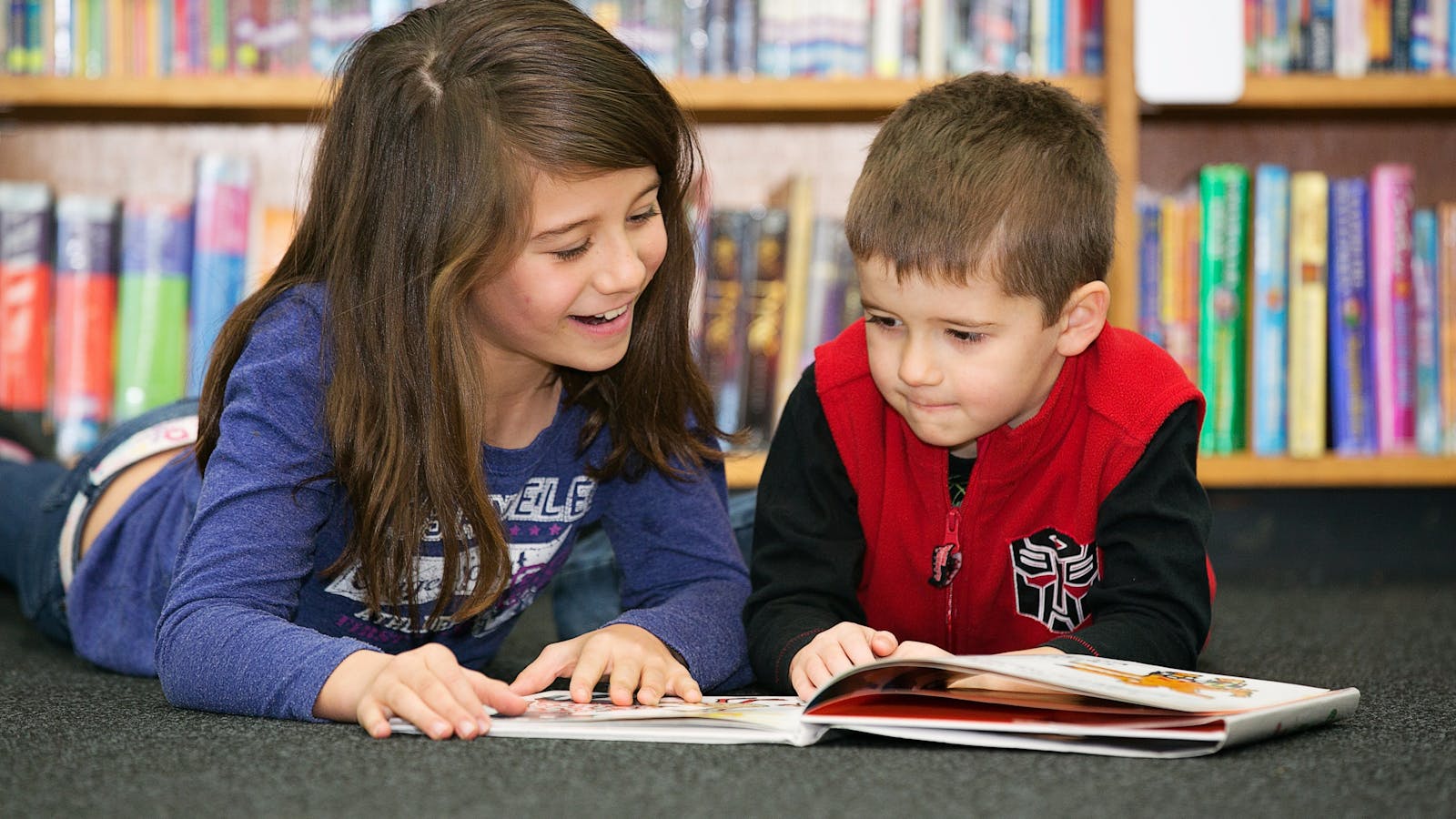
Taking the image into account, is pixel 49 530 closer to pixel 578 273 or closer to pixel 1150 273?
pixel 578 273

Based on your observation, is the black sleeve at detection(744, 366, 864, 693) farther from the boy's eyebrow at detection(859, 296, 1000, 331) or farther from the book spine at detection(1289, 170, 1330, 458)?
the book spine at detection(1289, 170, 1330, 458)

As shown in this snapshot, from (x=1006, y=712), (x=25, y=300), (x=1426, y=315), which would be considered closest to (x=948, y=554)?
(x=1006, y=712)

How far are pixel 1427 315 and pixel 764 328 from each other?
75 cm

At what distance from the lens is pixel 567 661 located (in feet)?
2.88

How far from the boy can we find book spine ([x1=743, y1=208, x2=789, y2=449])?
56 cm

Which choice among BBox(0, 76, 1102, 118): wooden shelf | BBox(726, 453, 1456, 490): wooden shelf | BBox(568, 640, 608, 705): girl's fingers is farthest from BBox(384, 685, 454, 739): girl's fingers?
BBox(0, 76, 1102, 118): wooden shelf

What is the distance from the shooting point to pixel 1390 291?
158cm

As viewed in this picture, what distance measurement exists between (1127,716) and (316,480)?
51 cm

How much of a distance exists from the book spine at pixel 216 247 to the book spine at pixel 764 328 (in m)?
0.59

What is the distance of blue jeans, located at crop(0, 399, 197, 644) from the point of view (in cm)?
124

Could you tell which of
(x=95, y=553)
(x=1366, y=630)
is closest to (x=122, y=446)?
(x=95, y=553)

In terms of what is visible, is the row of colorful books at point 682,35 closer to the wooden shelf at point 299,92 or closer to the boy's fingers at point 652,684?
the wooden shelf at point 299,92

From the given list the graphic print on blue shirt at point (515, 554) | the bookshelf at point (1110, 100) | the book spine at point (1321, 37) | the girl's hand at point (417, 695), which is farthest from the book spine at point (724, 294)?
the girl's hand at point (417, 695)

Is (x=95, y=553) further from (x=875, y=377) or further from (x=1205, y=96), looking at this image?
(x=1205, y=96)
